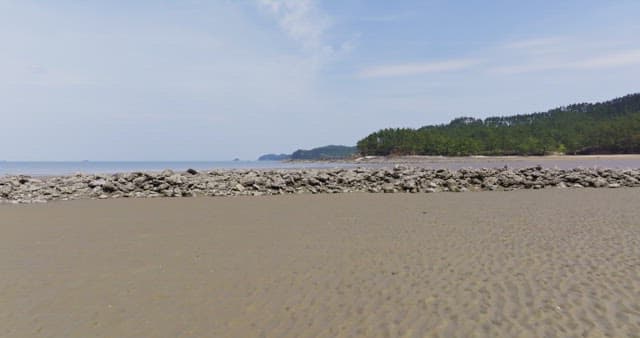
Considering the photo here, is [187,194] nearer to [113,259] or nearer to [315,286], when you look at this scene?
[113,259]

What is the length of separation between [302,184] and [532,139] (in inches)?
5029

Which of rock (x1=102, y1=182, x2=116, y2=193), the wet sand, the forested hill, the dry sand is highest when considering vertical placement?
the forested hill

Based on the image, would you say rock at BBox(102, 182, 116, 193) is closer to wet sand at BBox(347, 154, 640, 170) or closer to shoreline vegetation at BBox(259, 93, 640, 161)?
wet sand at BBox(347, 154, 640, 170)

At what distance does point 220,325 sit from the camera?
17.0 feet

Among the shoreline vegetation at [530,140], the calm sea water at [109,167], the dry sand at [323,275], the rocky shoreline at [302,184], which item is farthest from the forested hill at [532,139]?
the dry sand at [323,275]

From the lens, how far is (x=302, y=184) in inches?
894

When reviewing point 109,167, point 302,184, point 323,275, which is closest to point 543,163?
point 302,184

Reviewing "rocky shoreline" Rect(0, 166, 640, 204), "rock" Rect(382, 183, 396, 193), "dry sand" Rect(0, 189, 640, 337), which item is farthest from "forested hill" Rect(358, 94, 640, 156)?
"dry sand" Rect(0, 189, 640, 337)

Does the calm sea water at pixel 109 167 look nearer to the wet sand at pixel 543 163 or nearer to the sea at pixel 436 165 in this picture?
the sea at pixel 436 165

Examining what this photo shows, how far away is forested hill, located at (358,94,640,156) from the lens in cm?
11450

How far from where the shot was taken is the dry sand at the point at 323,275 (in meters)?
5.19

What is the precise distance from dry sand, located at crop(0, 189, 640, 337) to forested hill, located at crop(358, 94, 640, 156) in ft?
407

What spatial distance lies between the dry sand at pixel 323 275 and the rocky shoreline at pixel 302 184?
705 centimetres

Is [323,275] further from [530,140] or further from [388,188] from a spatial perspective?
[530,140]
